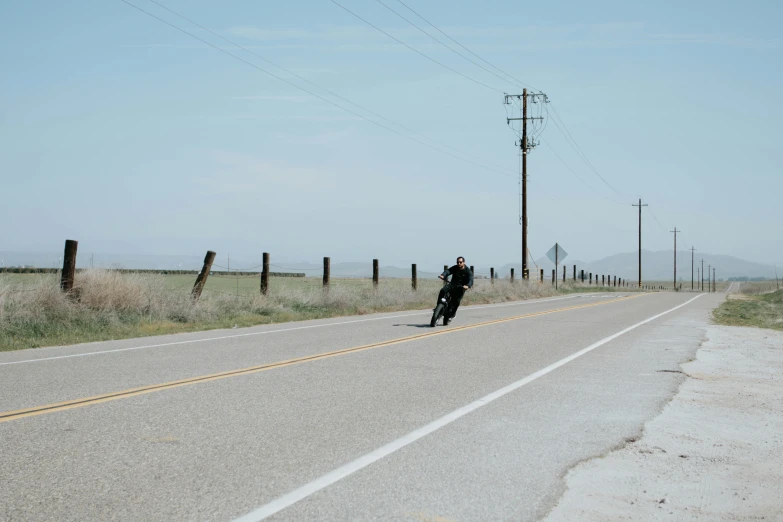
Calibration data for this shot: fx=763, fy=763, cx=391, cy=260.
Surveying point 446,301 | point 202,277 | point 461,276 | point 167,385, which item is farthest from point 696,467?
point 202,277

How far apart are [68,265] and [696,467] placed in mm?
15089

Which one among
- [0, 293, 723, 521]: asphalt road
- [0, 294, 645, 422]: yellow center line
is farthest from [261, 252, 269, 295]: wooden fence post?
[0, 293, 723, 521]: asphalt road

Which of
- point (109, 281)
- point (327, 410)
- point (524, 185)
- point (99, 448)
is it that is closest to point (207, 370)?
point (327, 410)

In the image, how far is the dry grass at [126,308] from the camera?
15.4 metres

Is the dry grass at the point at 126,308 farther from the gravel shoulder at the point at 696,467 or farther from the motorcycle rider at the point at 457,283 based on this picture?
the gravel shoulder at the point at 696,467

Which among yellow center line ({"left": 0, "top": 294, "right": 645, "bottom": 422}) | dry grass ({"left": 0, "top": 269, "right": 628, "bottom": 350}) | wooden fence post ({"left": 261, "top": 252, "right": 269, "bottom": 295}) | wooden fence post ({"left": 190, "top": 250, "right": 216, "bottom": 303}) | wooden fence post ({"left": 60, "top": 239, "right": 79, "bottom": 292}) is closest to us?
yellow center line ({"left": 0, "top": 294, "right": 645, "bottom": 422})

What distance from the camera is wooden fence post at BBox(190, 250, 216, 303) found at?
2058 cm

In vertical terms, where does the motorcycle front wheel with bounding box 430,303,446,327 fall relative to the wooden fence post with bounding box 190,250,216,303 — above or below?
below

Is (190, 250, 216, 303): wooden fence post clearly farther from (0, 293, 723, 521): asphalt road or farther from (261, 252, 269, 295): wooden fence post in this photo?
(0, 293, 723, 521): asphalt road

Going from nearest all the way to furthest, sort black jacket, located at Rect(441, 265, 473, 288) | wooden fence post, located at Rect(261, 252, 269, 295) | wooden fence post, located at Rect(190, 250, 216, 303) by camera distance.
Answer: black jacket, located at Rect(441, 265, 473, 288), wooden fence post, located at Rect(190, 250, 216, 303), wooden fence post, located at Rect(261, 252, 269, 295)

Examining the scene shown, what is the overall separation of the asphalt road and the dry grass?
7.71 feet

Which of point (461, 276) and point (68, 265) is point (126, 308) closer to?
point (68, 265)

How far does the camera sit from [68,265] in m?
17.4

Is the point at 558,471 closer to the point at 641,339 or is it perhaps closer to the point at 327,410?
the point at 327,410
